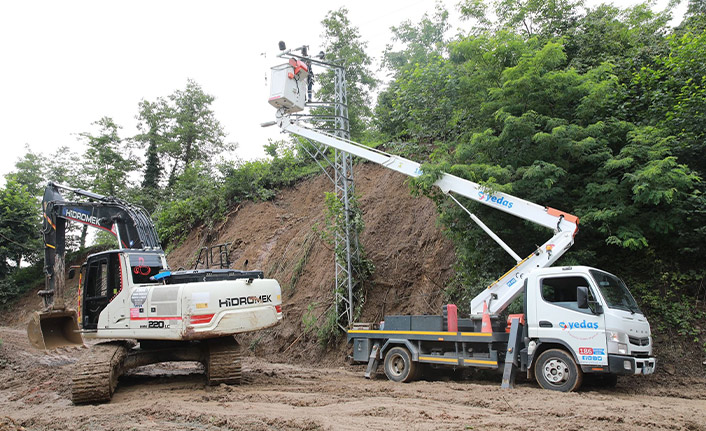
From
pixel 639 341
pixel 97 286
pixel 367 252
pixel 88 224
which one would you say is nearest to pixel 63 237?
pixel 88 224

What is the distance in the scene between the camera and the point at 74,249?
3459cm

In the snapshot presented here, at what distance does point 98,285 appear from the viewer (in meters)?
10.5

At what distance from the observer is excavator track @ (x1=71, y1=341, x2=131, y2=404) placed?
27.9 ft

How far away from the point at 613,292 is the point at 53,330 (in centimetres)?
1196

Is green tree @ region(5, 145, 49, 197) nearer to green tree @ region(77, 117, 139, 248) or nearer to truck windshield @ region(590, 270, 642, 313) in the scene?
green tree @ region(77, 117, 139, 248)

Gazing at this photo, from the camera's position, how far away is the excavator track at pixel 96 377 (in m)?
8.51

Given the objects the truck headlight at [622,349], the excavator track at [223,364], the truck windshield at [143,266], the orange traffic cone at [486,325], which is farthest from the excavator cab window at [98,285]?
the truck headlight at [622,349]

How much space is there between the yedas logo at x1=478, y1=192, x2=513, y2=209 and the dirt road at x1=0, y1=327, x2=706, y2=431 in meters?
3.41

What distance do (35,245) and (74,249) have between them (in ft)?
21.6

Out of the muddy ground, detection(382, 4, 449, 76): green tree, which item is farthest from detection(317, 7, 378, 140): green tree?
the muddy ground

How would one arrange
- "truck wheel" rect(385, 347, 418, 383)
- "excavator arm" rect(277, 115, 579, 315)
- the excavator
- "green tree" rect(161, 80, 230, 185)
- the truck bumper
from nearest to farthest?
the truck bumper < "excavator arm" rect(277, 115, 579, 315) < the excavator < "truck wheel" rect(385, 347, 418, 383) < "green tree" rect(161, 80, 230, 185)

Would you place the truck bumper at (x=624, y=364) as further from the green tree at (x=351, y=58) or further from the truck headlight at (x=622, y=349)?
the green tree at (x=351, y=58)

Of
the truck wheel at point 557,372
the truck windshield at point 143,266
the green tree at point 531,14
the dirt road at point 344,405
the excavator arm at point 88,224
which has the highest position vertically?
the green tree at point 531,14

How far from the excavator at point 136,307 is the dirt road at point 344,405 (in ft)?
2.02
